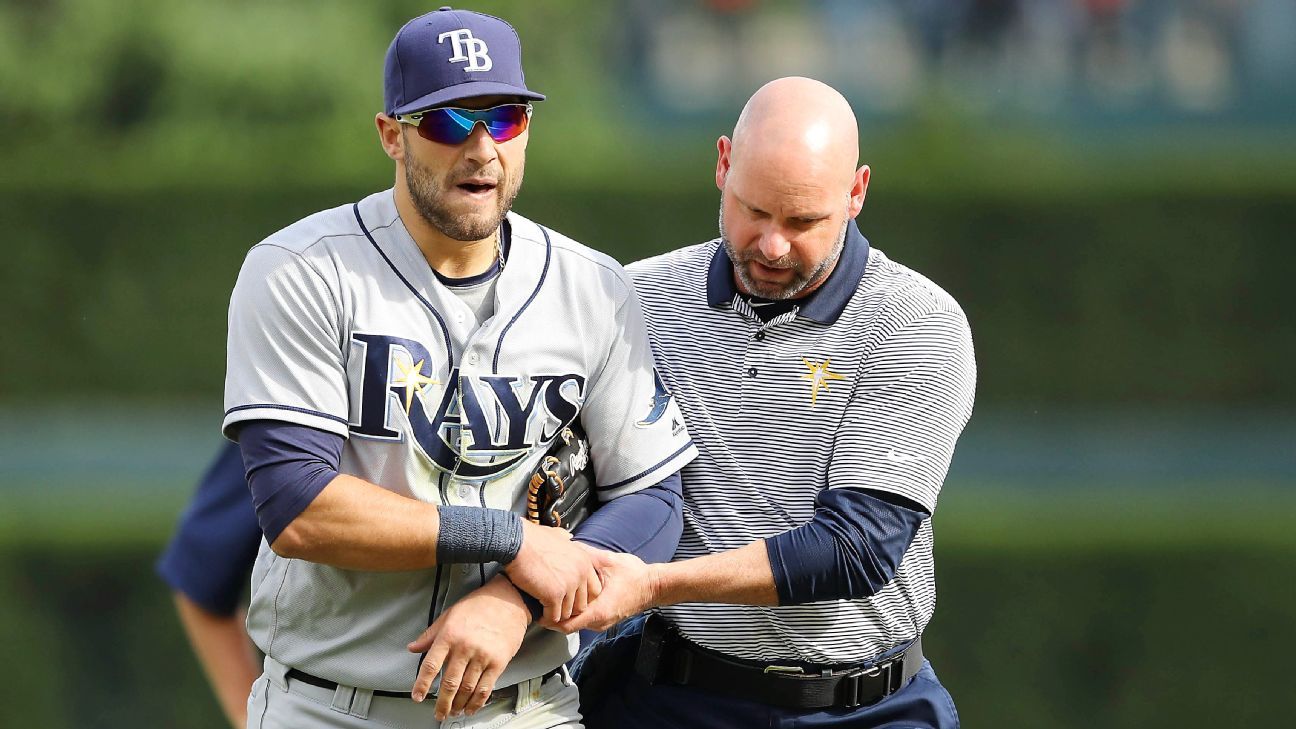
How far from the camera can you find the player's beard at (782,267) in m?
3.54

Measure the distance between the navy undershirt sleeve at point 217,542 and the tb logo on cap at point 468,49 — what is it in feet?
3.50

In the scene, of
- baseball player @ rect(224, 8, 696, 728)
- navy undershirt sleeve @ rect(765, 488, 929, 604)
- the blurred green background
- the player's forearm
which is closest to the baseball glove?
baseball player @ rect(224, 8, 696, 728)

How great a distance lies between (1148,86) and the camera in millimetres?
12578

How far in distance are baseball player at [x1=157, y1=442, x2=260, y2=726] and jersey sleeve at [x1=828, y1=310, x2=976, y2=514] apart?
4.33 feet

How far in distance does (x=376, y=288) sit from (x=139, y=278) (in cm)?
660

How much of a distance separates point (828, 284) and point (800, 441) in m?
0.35

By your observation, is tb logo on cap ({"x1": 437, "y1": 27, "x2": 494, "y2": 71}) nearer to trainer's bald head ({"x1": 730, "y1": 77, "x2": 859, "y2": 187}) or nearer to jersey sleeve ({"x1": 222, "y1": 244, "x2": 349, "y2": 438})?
jersey sleeve ({"x1": 222, "y1": 244, "x2": 349, "y2": 438})

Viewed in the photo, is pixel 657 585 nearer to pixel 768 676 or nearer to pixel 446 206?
pixel 768 676

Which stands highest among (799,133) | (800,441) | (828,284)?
(799,133)

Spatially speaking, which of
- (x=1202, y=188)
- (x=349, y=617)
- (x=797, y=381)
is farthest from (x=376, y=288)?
(x=1202, y=188)

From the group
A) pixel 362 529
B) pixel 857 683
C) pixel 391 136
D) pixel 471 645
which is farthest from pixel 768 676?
pixel 391 136

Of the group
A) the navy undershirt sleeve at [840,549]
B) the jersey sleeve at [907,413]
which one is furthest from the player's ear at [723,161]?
the navy undershirt sleeve at [840,549]

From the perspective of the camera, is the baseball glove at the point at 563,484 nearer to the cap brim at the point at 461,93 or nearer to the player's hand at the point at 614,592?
the player's hand at the point at 614,592

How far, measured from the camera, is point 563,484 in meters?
3.35
